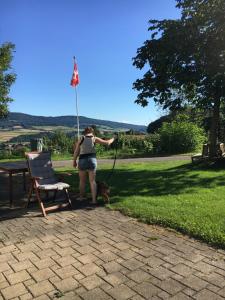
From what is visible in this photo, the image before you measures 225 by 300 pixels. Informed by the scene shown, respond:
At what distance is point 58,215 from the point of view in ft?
23.5

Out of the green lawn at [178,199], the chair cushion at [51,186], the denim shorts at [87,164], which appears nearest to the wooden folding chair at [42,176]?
the chair cushion at [51,186]

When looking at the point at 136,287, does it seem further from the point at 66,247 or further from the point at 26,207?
the point at 26,207

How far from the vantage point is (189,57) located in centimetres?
1295

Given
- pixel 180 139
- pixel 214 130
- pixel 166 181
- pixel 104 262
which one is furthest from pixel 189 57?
pixel 180 139

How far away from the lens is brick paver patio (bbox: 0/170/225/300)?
392 cm

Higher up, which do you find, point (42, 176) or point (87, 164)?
point (87, 164)

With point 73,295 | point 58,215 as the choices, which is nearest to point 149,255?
point 73,295

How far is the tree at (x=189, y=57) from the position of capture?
12453 mm

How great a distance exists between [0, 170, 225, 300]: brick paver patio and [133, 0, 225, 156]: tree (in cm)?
779

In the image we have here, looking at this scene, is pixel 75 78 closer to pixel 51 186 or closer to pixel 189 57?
pixel 189 57

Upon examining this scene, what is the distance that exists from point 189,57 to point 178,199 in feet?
21.9

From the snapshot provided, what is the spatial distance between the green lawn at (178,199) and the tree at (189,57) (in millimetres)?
3125

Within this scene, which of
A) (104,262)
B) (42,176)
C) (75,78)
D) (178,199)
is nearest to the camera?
(104,262)

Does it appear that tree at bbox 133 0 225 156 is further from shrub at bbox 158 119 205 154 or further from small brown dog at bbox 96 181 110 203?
shrub at bbox 158 119 205 154
